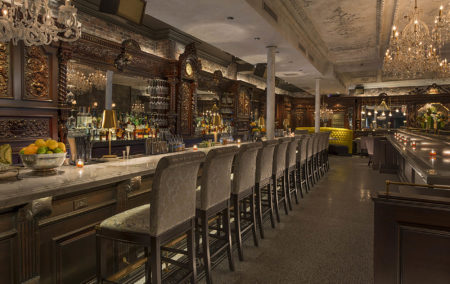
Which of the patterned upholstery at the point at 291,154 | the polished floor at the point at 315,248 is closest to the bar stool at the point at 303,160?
the polished floor at the point at 315,248

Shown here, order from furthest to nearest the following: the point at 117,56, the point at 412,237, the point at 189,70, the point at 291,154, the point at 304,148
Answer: the point at 189,70 < the point at 304,148 < the point at 117,56 < the point at 291,154 < the point at 412,237

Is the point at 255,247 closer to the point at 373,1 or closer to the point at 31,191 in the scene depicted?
the point at 31,191

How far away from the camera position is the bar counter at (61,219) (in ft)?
5.61

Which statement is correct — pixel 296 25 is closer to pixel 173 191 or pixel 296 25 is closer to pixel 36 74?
pixel 36 74

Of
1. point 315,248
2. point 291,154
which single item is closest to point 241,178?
point 315,248

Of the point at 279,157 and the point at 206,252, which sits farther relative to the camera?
the point at 279,157

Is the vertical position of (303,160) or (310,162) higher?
(303,160)

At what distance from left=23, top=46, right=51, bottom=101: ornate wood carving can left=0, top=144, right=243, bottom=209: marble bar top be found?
1.90 meters

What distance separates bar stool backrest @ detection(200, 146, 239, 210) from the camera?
2.34 m

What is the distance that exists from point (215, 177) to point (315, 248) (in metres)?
1.51

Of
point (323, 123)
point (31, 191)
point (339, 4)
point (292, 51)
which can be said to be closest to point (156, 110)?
point (292, 51)

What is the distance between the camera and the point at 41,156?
2113 mm

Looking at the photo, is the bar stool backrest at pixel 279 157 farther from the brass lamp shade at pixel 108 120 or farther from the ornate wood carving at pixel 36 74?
the ornate wood carving at pixel 36 74

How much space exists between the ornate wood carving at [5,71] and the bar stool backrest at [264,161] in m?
3.07
